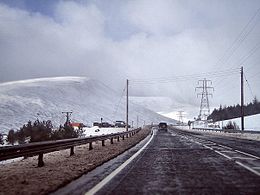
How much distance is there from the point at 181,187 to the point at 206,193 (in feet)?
2.92

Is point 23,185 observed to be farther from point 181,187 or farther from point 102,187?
point 181,187

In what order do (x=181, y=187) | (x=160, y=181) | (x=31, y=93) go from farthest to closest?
(x=31, y=93) → (x=160, y=181) → (x=181, y=187)

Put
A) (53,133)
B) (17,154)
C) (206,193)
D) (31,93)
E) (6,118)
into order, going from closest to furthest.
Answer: (206,193), (17,154), (53,133), (6,118), (31,93)

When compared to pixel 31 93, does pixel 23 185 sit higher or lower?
lower

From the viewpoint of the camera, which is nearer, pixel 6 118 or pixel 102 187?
pixel 102 187

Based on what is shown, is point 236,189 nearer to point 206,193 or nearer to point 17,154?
point 206,193

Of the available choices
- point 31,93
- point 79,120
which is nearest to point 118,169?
point 79,120

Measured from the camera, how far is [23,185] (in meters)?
9.19

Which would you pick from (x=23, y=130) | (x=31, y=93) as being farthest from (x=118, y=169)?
(x=31, y=93)

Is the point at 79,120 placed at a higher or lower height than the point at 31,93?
lower

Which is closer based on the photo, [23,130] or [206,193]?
[206,193]

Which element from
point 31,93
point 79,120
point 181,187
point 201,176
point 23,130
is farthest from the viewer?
point 31,93

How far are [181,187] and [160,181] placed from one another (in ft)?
3.61

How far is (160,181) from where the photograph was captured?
9.76m
